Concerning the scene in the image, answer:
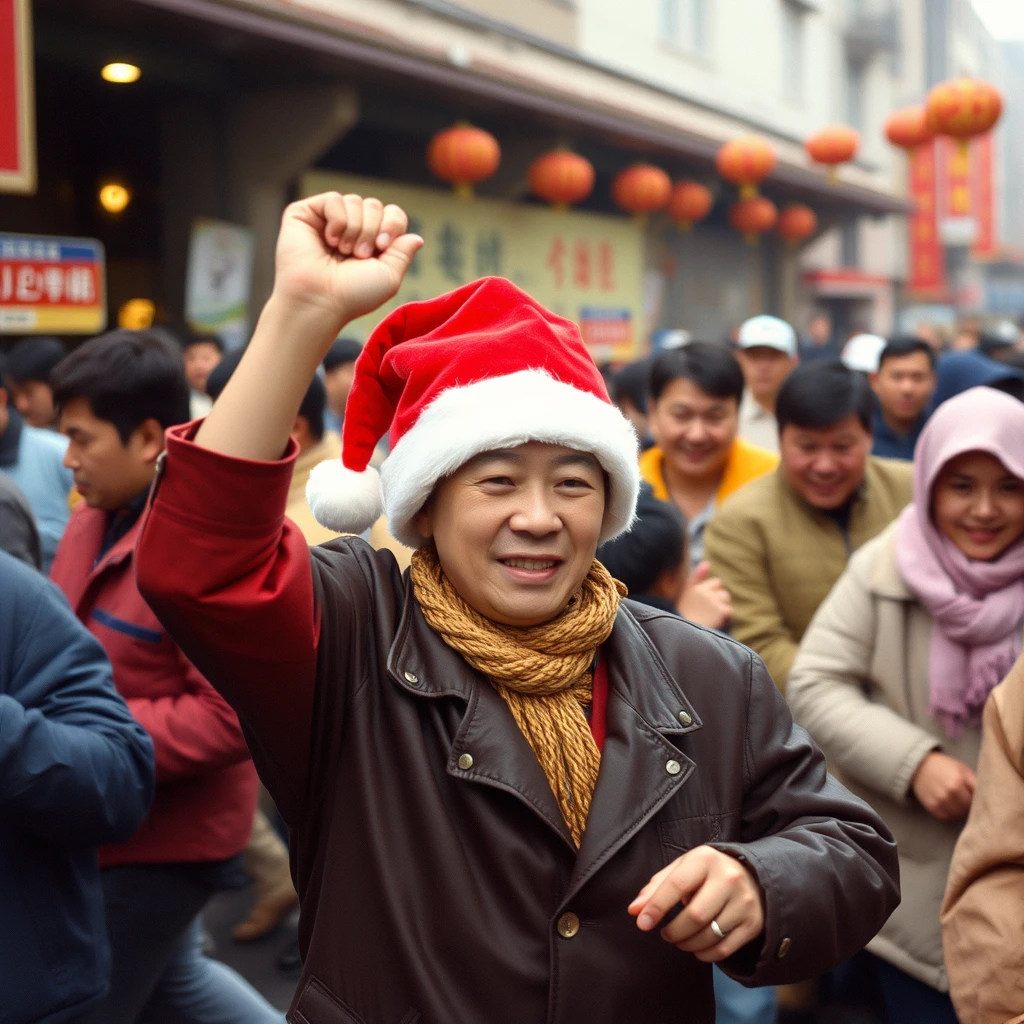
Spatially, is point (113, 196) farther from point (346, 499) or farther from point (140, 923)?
point (346, 499)

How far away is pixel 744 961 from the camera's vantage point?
161 cm

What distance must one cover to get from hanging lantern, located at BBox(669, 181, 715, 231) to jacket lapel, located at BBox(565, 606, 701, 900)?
1250 cm

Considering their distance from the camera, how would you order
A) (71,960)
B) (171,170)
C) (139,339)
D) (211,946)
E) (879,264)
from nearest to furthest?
(71,960) < (139,339) < (211,946) < (171,170) < (879,264)

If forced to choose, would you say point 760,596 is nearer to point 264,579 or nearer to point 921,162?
point 264,579

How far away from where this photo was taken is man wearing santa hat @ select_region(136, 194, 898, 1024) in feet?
4.89

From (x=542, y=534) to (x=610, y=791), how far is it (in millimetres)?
351

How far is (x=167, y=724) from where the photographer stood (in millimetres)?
2729

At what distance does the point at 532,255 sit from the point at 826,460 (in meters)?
9.73

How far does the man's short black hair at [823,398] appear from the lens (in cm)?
375

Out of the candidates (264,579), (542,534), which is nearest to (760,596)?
(542,534)

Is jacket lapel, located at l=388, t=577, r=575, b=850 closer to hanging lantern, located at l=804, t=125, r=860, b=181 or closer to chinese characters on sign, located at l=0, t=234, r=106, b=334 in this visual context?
chinese characters on sign, located at l=0, t=234, r=106, b=334

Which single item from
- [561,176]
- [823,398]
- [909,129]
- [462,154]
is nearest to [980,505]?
[823,398]

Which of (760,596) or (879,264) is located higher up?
(879,264)

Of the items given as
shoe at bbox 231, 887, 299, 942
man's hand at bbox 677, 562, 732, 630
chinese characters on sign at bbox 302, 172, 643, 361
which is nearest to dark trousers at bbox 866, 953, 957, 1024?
man's hand at bbox 677, 562, 732, 630
